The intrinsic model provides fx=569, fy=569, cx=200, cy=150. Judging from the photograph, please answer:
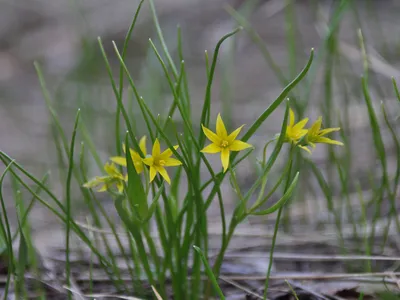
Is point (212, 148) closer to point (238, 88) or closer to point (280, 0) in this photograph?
point (238, 88)

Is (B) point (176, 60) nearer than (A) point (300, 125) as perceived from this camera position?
No

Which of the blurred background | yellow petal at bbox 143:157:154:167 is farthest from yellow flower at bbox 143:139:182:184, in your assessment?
the blurred background

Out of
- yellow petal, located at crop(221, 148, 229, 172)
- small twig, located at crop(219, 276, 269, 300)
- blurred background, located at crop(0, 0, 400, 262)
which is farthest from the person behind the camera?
blurred background, located at crop(0, 0, 400, 262)

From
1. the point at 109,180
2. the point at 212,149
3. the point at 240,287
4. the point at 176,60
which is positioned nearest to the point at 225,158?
the point at 212,149

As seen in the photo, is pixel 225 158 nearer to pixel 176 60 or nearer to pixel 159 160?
pixel 159 160

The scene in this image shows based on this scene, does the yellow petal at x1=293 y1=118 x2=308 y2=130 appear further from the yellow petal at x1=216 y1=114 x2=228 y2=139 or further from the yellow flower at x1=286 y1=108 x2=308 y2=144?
the yellow petal at x1=216 y1=114 x2=228 y2=139

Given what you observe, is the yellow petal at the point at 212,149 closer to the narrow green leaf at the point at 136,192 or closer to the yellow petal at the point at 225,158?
the yellow petal at the point at 225,158

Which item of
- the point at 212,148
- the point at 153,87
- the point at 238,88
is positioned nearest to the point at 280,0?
the point at 238,88

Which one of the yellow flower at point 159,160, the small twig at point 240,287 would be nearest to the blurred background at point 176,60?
the small twig at point 240,287
